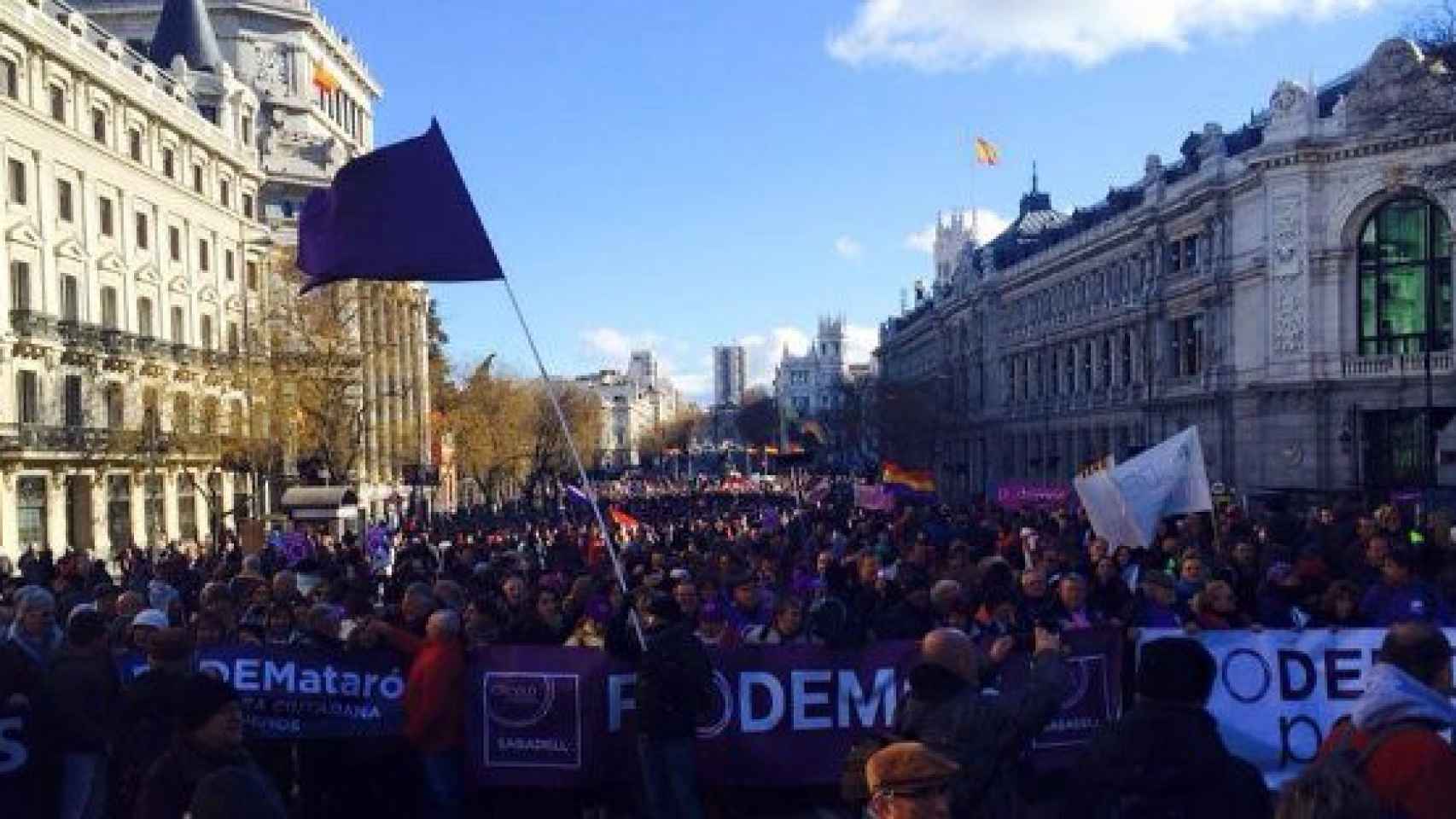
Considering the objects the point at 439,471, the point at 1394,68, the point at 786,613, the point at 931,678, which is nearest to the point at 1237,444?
the point at 1394,68

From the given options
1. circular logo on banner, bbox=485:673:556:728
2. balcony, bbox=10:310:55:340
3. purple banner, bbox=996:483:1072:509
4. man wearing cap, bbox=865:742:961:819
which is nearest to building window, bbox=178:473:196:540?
balcony, bbox=10:310:55:340

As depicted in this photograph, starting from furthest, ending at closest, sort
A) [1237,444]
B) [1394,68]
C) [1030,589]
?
[1237,444] < [1394,68] < [1030,589]

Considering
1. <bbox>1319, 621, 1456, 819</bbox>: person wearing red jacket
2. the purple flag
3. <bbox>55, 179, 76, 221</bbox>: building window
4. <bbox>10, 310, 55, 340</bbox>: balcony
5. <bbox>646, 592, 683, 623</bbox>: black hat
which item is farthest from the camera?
<bbox>55, 179, 76, 221</bbox>: building window

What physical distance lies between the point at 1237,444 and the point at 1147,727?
4830cm

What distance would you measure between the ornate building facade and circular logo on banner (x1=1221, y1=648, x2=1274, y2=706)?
2841 cm

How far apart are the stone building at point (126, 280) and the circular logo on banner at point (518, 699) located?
33466mm

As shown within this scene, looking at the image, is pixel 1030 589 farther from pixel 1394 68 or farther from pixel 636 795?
pixel 1394 68

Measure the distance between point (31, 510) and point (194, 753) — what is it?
131 ft

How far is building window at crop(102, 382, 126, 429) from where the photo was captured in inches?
1754

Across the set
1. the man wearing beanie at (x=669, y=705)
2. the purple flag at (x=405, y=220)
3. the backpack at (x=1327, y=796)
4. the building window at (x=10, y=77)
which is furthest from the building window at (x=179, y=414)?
the backpack at (x=1327, y=796)

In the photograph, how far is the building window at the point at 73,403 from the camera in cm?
4247

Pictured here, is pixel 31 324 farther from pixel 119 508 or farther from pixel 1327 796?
pixel 1327 796

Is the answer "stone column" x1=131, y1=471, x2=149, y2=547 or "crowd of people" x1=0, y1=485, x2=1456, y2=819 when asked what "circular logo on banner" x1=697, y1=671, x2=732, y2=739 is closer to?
"crowd of people" x1=0, y1=485, x2=1456, y2=819

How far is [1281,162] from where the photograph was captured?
153 feet
